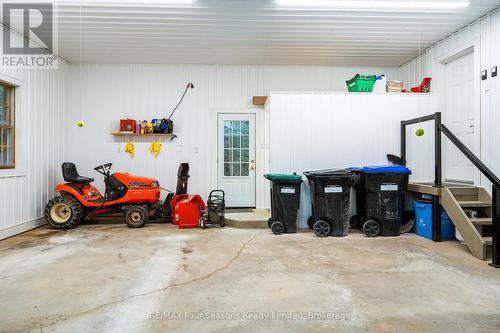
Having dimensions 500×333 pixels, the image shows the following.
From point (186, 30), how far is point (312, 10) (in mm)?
2010

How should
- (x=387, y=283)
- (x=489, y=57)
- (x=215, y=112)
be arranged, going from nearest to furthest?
(x=387, y=283), (x=489, y=57), (x=215, y=112)

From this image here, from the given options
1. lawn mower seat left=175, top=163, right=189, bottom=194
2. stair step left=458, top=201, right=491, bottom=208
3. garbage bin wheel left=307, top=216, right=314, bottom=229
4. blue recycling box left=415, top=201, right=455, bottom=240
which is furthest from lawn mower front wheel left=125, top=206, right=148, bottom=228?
stair step left=458, top=201, right=491, bottom=208

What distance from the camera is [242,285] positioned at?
9.63ft

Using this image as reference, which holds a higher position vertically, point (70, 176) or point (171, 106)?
point (171, 106)

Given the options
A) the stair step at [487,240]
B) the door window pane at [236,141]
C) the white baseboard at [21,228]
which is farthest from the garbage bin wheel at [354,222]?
the white baseboard at [21,228]

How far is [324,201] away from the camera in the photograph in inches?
191

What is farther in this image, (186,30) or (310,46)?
(310,46)

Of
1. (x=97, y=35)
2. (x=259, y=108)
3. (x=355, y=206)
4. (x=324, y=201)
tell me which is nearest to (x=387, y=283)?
(x=324, y=201)

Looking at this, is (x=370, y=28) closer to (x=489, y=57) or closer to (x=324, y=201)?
(x=489, y=57)

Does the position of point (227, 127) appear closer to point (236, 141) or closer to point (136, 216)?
point (236, 141)

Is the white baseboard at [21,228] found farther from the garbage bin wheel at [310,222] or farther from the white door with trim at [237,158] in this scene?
the garbage bin wheel at [310,222]

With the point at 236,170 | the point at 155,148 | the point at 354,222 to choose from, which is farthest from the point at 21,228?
the point at 354,222

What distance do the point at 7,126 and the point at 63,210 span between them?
1.58 metres

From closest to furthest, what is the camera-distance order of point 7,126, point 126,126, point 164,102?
point 7,126, point 126,126, point 164,102
